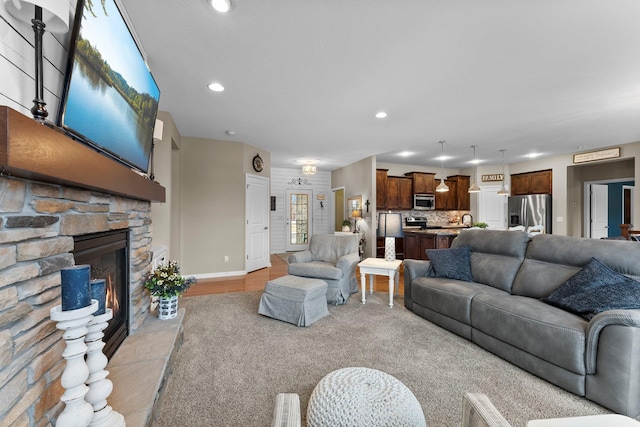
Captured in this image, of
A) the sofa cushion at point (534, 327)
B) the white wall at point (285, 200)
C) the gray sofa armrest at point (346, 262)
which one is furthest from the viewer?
the white wall at point (285, 200)

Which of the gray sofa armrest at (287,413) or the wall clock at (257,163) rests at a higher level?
the wall clock at (257,163)

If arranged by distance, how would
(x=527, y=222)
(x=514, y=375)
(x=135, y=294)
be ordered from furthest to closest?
(x=527, y=222), (x=135, y=294), (x=514, y=375)

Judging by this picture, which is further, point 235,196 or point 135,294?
point 235,196

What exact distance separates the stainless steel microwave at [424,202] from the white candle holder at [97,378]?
23.7 ft

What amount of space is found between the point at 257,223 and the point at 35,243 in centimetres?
489

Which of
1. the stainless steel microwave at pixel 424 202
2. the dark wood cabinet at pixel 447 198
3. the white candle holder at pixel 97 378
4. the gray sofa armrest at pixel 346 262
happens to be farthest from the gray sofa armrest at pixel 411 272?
the dark wood cabinet at pixel 447 198

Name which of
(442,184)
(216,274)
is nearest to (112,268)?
(216,274)

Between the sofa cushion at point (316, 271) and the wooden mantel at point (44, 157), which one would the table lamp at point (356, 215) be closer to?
the sofa cushion at point (316, 271)

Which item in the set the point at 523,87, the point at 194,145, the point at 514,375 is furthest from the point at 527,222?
the point at 194,145

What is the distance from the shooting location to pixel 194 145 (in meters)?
5.06

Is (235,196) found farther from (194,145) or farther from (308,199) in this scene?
(308,199)

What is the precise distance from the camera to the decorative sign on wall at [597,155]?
569 cm

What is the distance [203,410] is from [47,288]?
115 centimetres

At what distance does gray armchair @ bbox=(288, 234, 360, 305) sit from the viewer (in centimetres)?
354
